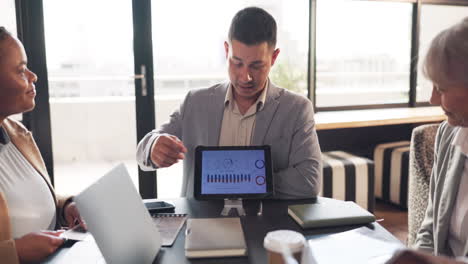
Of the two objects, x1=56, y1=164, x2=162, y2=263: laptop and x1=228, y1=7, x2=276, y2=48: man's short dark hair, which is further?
x1=228, y1=7, x2=276, y2=48: man's short dark hair

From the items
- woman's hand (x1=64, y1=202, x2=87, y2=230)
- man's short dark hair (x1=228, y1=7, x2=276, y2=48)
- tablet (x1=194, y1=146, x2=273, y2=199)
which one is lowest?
woman's hand (x1=64, y1=202, x2=87, y2=230)

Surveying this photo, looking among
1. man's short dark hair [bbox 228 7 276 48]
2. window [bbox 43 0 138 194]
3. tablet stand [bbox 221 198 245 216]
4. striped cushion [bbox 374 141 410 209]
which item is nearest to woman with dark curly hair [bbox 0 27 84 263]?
tablet stand [bbox 221 198 245 216]

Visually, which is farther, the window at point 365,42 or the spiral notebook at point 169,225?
the window at point 365,42

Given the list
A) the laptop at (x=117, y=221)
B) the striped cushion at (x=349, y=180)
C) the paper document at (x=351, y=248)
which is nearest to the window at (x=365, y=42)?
the striped cushion at (x=349, y=180)

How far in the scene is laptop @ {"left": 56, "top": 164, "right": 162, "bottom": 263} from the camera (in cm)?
77

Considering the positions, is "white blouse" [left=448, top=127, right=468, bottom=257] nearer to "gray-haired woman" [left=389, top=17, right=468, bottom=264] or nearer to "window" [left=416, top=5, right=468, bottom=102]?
"gray-haired woman" [left=389, top=17, right=468, bottom=264]

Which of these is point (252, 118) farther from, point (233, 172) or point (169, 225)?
point (169, 225)

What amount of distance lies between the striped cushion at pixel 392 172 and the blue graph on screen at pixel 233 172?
2.46 metres

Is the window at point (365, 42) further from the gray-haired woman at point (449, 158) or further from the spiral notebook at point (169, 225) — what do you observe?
the spiral notebook at point (169, 225)

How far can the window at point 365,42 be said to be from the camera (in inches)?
143

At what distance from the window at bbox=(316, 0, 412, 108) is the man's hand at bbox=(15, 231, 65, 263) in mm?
2904

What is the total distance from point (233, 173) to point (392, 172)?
2.57m

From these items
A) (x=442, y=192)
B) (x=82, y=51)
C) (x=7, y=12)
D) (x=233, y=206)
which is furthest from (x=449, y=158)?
(x=7, y=12)

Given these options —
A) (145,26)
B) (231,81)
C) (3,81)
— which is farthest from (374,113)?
(3,81)
